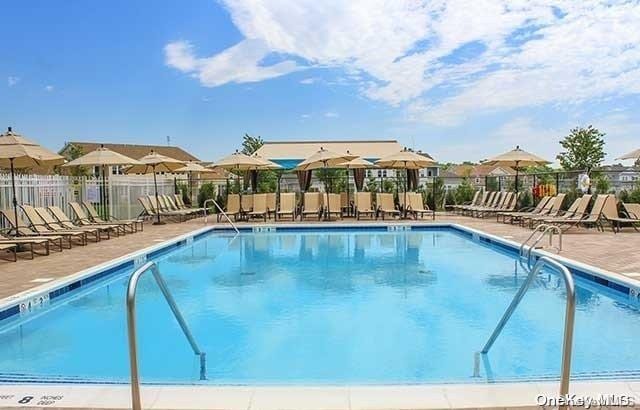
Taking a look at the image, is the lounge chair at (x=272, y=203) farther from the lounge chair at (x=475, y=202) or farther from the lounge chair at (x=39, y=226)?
the lounge chair at (x=39, y=226)

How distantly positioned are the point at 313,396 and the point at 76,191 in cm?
1385

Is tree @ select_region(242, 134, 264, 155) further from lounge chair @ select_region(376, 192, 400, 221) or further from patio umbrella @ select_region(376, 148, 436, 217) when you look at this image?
lounge chair @ select_region(376, 192, 400, 221)

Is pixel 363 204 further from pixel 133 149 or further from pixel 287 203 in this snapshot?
pixel 133 149

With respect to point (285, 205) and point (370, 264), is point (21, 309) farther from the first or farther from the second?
point (285, 205)

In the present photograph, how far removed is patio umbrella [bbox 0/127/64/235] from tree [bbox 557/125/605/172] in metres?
24.7

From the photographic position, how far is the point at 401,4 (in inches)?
629

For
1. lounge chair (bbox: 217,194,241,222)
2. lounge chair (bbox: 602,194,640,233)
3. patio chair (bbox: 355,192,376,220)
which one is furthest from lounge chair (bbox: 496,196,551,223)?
lounge chair (bbox: 217,194,241,222)

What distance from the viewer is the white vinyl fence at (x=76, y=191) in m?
11.8

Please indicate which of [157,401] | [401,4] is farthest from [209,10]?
[157,401]

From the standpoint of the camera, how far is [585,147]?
27219mm

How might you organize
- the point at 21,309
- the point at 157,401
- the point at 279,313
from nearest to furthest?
1. the point at 157,401
2. the point at 21,309
3. the point at 279,313

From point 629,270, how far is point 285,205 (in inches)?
423

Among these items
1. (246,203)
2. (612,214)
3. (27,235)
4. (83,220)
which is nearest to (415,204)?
(246,203)

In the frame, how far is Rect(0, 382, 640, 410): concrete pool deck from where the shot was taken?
10.1ft
